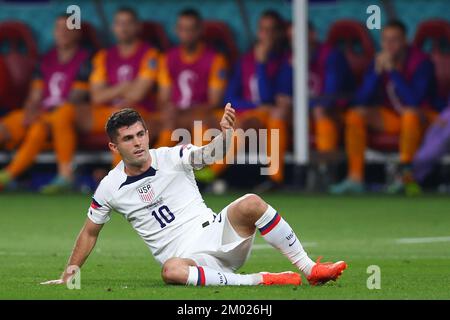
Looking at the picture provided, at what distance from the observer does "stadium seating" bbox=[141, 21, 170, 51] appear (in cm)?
2008

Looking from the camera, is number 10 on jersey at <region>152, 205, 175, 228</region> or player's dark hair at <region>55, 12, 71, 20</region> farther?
player's dark hair at <region>55, 12, 71, 20</region>

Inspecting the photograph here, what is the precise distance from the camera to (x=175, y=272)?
8.68 m

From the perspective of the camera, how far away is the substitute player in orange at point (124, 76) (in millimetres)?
18609

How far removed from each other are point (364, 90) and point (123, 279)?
29.7ft

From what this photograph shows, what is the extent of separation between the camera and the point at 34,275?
31.4 feet

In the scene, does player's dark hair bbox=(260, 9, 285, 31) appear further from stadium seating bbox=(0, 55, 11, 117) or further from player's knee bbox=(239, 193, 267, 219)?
player's knee bbox=(239, 193, 267, 219)

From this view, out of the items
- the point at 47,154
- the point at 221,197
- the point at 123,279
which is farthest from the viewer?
the point at 47,154

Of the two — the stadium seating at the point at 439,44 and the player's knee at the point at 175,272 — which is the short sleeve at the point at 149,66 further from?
the player's knee at the point at 175,272

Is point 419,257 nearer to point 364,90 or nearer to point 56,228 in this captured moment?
point 56,228

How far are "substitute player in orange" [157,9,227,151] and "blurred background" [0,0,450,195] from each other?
2 centimetres

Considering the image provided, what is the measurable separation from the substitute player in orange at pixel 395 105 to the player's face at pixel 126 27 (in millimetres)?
3089

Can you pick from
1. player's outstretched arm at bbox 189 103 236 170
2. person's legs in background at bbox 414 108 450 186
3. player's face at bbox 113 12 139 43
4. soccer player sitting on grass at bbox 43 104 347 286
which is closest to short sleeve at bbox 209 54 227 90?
player's face at bbox 113 12 139 43

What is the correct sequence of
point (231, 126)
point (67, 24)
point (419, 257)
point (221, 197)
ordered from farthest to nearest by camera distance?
point (67, 24)
point (221, 197)
point (419, 257)
point (231, 126)
